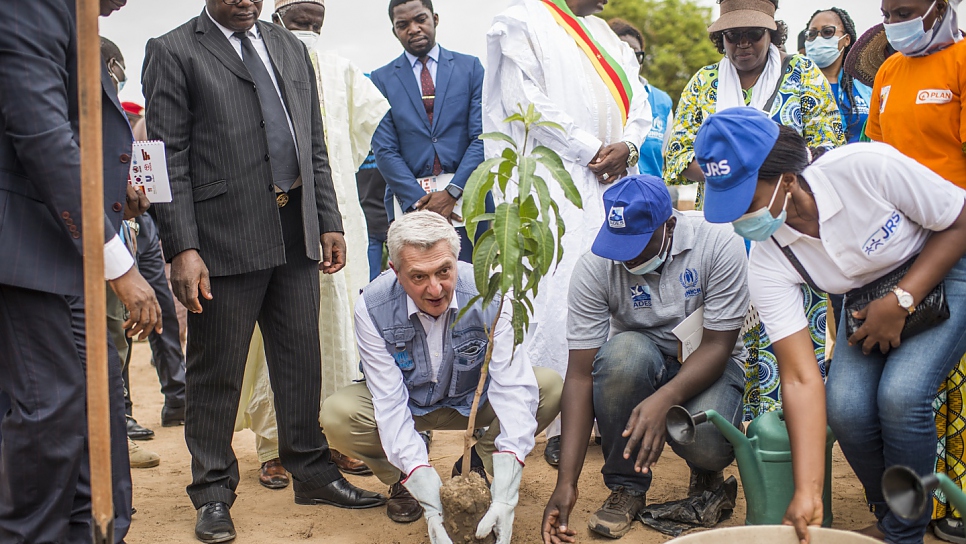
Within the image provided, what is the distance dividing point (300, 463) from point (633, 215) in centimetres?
162

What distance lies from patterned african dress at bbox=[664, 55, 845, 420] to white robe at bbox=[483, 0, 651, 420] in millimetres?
317

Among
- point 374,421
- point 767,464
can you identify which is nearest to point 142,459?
point 374,421

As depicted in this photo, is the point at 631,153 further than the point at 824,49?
No

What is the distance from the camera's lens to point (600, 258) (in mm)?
3162

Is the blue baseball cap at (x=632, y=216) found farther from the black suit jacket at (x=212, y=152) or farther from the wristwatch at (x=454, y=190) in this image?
the wristwatch at (x=454, y=190)

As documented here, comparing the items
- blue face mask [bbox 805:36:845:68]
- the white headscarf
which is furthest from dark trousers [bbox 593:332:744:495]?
blue face mask [bbox 805:36:845:68]

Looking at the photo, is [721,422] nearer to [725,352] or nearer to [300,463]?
[725,352]

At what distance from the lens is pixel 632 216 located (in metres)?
2.88

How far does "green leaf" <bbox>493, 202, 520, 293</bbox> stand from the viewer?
2.44 meters

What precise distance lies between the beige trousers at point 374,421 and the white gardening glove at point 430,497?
399 millimetres

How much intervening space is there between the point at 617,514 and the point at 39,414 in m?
1.86

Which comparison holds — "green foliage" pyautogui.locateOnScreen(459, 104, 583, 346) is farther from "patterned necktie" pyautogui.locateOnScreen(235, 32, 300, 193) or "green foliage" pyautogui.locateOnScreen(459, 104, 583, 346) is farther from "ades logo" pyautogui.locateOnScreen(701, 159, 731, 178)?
"patterned necktie" pyautogui.locateOnScreen(235, 32, 300, 193)

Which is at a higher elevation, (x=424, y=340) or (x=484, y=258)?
(x=484, y=258)

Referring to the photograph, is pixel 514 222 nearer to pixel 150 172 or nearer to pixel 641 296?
pixel 641 296
